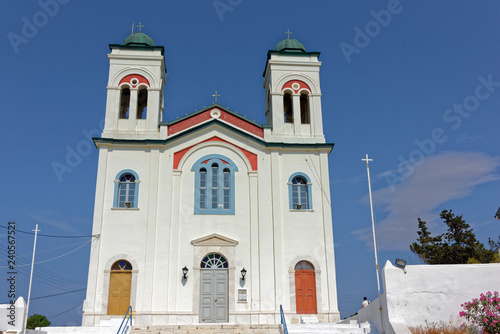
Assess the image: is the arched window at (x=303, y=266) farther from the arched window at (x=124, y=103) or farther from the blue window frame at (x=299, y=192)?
the arched window at (x=124, y=103)

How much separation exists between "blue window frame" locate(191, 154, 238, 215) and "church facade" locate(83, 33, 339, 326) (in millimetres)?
44

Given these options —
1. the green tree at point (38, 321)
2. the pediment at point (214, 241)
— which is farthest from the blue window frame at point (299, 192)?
the green tree at point (38, 321)

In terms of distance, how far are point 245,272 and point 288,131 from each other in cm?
672

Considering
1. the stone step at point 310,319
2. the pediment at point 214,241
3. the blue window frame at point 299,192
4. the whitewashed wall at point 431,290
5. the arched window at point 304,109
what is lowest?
the stone step at point 310,319

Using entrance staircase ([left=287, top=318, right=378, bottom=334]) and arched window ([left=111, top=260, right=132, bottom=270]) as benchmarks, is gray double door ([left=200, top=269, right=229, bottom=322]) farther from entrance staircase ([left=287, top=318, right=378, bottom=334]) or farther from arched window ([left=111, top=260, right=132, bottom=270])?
entrance staircase ([left=287, top=318, right=378, bottom=334])

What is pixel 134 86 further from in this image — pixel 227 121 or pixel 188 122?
pixel 227 121

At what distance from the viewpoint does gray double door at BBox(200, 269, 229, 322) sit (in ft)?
67.5

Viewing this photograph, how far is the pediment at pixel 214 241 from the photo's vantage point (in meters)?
21.3

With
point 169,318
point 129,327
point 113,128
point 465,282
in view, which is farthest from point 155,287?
point 465,282

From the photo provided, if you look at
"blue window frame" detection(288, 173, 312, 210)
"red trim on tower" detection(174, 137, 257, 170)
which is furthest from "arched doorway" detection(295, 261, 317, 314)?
"red trim on tower" detection(174, 137, 257, 170)

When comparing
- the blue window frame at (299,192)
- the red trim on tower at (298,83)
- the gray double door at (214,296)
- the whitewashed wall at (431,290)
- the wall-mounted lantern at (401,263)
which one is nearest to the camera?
the whitewashed wall at (431,290)

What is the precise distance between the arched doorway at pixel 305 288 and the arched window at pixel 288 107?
7.75 m

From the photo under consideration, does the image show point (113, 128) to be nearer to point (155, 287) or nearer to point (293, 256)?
point (155, 287)

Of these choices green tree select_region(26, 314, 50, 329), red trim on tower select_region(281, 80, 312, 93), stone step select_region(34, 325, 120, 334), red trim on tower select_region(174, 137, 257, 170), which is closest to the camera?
stone step select_region(34, 325, 120, 334)
